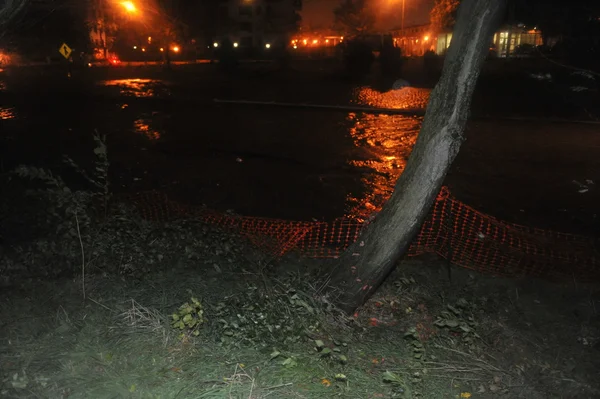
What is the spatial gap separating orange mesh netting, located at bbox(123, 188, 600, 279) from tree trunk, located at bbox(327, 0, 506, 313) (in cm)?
Result: 125

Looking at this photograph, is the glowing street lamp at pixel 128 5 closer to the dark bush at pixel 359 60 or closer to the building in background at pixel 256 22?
the dark bush at pixel 359 60

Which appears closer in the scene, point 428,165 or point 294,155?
point 428,165

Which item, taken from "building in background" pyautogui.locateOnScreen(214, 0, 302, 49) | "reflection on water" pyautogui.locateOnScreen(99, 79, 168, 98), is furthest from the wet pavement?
"building in background" pyautogui.locateOnScreen(214, 0, 302, 49)

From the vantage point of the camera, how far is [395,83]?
31.0 m

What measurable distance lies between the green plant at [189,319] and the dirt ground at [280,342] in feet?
0.26

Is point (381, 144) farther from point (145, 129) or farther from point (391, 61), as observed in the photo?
point (391, 61)

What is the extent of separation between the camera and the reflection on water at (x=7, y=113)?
719 inches

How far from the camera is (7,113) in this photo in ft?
63.1

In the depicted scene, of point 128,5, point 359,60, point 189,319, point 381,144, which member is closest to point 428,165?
point 189,319

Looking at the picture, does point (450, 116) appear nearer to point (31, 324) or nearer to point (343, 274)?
point (343, 274)

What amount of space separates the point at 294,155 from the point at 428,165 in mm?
8474

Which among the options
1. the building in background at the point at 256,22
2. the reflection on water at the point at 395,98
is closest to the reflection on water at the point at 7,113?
the reflection on water at the point at 395,98

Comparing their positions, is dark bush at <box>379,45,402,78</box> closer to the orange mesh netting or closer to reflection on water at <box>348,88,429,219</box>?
reflection on water at <box>348,88,429,219</box>

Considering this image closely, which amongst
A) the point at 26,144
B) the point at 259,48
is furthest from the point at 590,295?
the point at 259,48
